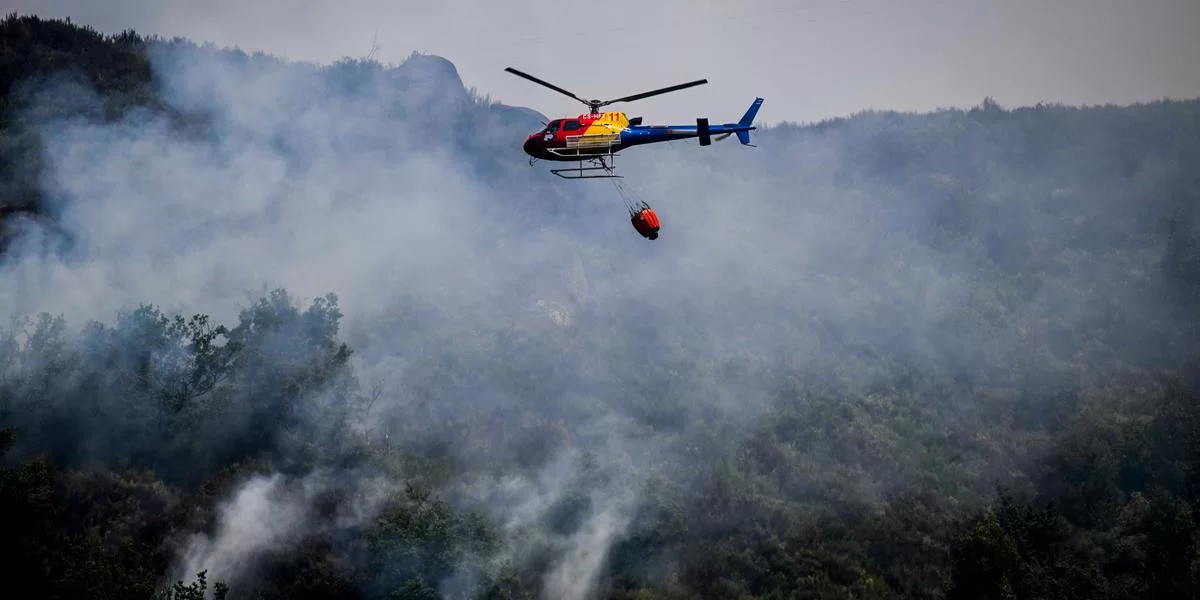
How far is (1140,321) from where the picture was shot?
62.0m

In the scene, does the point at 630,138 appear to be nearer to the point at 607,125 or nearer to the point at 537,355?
the point at 607,125

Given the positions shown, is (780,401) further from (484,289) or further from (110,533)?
(110,533)

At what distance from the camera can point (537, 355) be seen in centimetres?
6019

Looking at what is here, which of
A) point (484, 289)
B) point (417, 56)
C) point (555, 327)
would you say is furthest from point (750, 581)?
point (417, 56)

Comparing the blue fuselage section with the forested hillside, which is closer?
the blue fuselage section

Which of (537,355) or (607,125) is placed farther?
(537,355)

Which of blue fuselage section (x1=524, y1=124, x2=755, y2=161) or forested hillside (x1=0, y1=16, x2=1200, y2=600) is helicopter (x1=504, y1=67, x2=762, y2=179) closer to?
blue fuselage section (x1=524, y1=124, x2=755, y2=161)

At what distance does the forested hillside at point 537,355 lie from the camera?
40500 mm

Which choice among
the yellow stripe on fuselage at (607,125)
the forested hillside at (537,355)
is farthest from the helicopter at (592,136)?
the forested hillside at (537,355)

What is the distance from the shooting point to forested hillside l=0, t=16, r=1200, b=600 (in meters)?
40.5

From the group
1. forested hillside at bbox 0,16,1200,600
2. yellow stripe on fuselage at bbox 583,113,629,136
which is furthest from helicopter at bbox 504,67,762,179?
forested hillside at bbox 0,16,1200,600

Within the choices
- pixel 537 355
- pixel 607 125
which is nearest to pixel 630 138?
pixel 607 125

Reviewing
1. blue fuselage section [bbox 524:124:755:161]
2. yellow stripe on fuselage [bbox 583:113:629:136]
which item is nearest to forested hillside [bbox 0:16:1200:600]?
blue fuselage section [bbox 524:124:755:161]

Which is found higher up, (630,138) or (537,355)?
(537,355)
